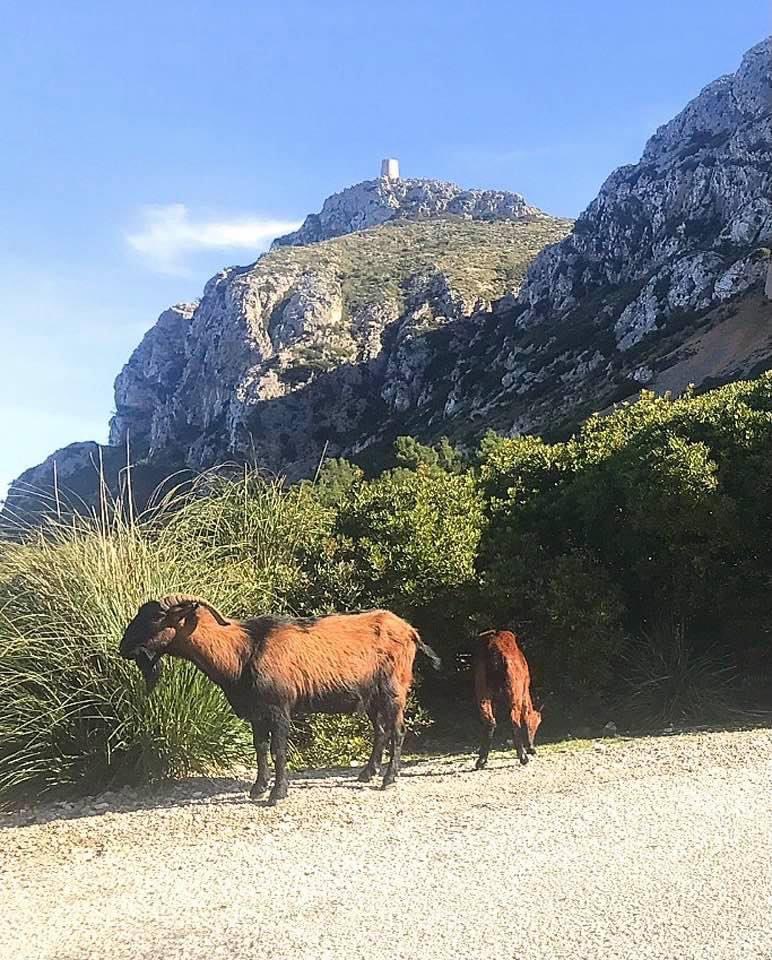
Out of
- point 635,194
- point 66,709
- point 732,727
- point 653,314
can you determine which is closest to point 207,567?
point 66,709

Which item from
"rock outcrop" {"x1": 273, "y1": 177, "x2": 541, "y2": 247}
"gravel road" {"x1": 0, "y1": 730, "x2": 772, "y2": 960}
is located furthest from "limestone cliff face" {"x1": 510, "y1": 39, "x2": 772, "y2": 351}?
"gravel road" {"x1": 0, "y1": 730, "x2": 772, "y2": 960}

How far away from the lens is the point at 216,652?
6.32 metres

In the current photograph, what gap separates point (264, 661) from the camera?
6.38 meters

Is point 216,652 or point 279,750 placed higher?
point 216,652

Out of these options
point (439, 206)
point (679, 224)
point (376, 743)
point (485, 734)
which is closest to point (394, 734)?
point (376, 743)

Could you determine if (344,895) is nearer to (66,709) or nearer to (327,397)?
(66,709)

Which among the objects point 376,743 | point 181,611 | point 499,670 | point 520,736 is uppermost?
point 181,611

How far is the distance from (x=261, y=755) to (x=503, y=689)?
2156 millimetres

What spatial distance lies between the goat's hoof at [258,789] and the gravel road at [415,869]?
8 centimetres

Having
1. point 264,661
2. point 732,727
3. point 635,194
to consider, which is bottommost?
point 732,727

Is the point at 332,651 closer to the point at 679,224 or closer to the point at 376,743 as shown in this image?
the point at 376,743

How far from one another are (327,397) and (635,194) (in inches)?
1972

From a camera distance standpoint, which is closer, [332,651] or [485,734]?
[332,651]

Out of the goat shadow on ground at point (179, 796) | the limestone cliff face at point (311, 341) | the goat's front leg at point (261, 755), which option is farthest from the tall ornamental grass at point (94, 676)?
the limestone cliff face at point (311, 341)
